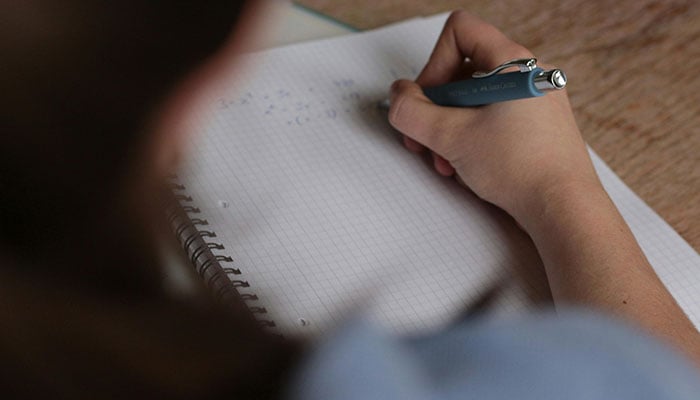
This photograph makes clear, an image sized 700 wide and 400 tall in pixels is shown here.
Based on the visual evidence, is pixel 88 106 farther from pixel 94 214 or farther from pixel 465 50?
pixel 465 50

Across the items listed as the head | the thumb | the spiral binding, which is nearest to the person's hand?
the thumb

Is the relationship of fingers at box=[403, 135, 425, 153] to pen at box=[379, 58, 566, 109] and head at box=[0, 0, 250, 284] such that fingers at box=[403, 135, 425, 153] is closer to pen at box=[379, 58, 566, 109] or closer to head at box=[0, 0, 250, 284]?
pen at box=[379, 58, 566, 109]

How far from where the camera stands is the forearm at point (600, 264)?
25.0 inches

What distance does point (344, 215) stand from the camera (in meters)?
0.75

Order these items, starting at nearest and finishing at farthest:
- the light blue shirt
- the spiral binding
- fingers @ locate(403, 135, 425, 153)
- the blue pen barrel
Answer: the light blue shirt
the spiral binding
the blue pen barrel
fingers @ locate(403, 135, 425, 153)

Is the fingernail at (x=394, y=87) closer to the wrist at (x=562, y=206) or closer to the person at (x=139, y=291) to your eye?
the wrist at (x=562, y=206)

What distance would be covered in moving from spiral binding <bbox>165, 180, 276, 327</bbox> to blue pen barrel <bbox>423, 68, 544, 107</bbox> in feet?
0.80

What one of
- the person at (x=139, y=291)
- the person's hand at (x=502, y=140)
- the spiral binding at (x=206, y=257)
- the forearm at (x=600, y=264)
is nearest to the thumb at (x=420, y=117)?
the person's hand at (x=502, y=140)

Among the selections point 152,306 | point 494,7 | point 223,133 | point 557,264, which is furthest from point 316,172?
point 152,306

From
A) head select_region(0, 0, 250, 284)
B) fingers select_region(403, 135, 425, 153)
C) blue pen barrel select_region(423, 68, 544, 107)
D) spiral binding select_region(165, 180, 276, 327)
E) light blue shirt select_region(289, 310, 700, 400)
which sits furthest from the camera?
Result: fingers select_region(403, 135, 425, 153)

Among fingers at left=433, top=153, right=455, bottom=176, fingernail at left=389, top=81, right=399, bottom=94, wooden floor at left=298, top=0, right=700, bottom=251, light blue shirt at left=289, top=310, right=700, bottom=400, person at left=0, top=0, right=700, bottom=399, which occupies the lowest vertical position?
wooden floor at left=298, top=0, right=700, bottom=251

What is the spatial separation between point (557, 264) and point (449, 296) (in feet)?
0.28

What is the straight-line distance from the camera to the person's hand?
2.46 feet

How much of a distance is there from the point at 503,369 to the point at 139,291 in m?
0.15
